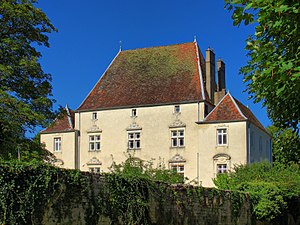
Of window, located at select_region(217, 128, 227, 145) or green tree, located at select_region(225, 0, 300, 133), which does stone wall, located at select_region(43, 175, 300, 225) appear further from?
window, located at select_region(217, 128, 227, 145)

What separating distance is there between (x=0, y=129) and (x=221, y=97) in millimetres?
25017

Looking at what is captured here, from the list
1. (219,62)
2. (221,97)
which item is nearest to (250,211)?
(221,97)

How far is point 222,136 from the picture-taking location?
3966cm

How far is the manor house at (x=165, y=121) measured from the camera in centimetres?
3978

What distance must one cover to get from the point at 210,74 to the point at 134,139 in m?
7.98

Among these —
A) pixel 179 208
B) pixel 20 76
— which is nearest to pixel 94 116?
pixel 20 76

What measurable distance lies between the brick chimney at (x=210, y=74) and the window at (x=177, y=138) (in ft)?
12.2

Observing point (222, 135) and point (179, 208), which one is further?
point (222, 135)

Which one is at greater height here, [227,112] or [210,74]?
[210,74]

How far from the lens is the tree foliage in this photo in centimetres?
2050

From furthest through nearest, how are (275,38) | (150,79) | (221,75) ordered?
(221,75)
(150,79)
(275,38)

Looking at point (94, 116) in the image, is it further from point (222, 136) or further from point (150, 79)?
point (222, 136)

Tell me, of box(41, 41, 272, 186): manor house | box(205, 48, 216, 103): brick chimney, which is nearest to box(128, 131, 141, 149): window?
box(41, 41, 272, 186): manor house

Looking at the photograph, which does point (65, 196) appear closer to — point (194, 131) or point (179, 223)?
point (179, 223)
